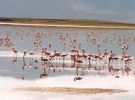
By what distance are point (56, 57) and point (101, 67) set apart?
16.2 ft

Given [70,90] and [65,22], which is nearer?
[70,90]

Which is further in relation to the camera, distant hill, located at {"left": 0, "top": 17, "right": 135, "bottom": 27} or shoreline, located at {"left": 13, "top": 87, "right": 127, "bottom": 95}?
distant hill, located at {"left": 0, "top": 17, "right": 135, "bottom": 27}

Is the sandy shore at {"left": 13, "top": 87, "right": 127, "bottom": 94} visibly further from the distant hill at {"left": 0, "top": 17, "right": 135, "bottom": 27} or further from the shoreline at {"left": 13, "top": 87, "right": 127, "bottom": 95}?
the distant hill at {"left": 0, "top": 17, "right": 135, "bottom": 27}

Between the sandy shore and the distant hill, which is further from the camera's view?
the distant hill

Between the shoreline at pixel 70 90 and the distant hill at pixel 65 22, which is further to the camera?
the distant hill at pixel 65 22

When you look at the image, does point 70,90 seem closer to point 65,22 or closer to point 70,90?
point 70,90

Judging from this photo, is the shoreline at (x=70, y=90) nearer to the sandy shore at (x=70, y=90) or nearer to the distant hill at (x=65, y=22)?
the sandy shore at (x=70, y=90)

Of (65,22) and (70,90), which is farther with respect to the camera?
(65,22)

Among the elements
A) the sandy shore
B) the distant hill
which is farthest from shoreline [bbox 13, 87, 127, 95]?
the distant hill

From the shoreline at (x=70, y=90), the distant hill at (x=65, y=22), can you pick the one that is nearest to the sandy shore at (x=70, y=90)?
the shoreline at (x=70, y=90)

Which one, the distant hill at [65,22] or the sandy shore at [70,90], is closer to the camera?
the sandy shore at [70,90]

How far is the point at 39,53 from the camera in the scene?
55.0 metres

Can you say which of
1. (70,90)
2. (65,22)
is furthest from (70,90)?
(65,22)

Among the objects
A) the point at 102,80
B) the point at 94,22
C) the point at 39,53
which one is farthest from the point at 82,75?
the point at 94,22
